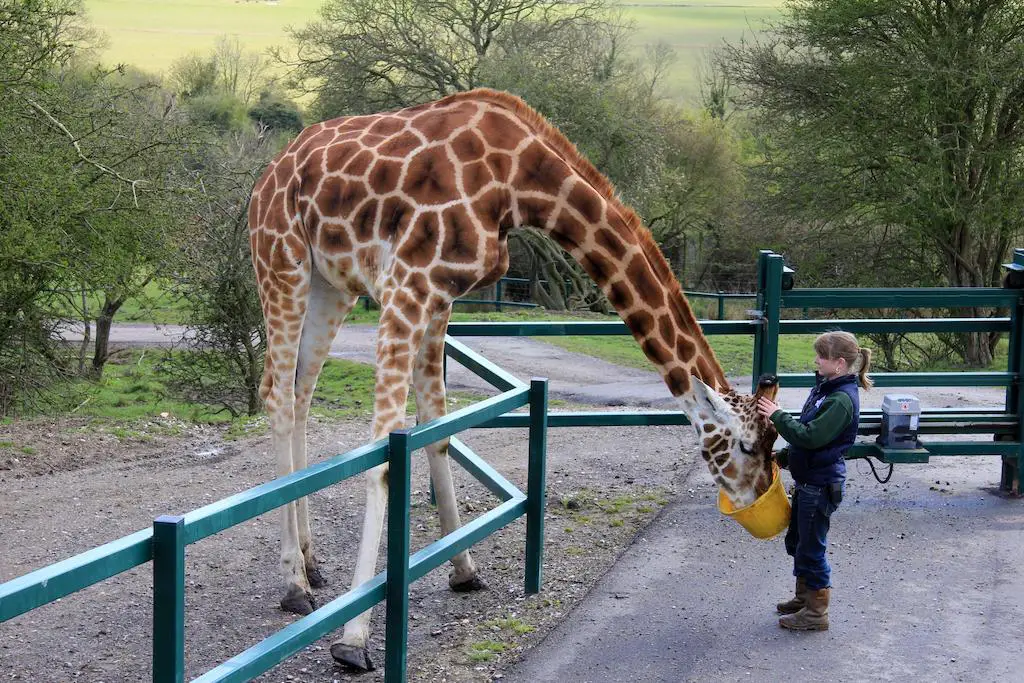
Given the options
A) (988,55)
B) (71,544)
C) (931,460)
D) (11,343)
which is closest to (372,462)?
(71,544)

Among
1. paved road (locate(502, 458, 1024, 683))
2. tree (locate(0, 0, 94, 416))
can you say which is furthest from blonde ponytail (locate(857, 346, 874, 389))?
tree (locate(0, 0, 94, 416))

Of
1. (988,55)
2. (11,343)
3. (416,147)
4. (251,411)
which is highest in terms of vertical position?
(988,55)

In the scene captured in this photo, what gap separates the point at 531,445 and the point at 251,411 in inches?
336

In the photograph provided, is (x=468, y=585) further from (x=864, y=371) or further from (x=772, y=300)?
(x=772, y=300)

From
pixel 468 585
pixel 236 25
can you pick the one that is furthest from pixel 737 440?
pixel 236 25

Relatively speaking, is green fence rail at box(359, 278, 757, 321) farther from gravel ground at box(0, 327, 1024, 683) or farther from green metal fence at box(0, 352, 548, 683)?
green metal fence at box(0, 352, 548, 683)

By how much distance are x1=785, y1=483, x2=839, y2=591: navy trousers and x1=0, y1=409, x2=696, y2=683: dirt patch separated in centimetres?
115

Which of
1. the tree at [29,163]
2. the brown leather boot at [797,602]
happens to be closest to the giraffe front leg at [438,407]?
the brown leather boot at [797,602]

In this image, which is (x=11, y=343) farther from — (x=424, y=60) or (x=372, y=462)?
(x=424, y=60)

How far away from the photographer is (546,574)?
5.71 meters

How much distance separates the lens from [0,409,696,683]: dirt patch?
4.77 metres

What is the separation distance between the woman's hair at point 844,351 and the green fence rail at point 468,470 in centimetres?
131

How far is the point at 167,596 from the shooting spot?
272 cm

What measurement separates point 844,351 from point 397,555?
2.25m
